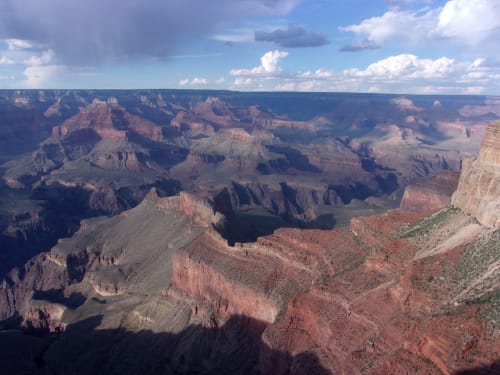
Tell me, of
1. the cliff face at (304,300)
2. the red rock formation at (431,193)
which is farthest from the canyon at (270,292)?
the red rock formation at (431,193)

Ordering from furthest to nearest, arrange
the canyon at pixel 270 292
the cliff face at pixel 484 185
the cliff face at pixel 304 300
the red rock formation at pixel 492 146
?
the red rock formation at pixel 492 146
the cliff face at pixel 484 185
the canyon at pixel 270 292
the cliff face at pixel 304 300

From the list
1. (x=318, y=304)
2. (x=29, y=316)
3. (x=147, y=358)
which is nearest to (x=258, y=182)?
(x=29, y=316)

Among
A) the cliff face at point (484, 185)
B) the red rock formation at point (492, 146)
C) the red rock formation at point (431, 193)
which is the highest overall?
the red rock formation at point (492, 146)

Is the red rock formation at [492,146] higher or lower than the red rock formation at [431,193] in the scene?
higher

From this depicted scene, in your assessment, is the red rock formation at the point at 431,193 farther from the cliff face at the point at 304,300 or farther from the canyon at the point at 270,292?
the cliff face at the point at 304,300

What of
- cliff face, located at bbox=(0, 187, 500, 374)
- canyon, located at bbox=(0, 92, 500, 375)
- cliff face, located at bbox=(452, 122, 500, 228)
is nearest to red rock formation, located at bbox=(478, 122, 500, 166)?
cliff face, located at bbox=(452, 122, 500, 228)

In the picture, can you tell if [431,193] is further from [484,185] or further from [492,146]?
[484,185]

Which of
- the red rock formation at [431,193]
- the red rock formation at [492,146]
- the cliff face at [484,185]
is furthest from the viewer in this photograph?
the red rock formation at [431,193]

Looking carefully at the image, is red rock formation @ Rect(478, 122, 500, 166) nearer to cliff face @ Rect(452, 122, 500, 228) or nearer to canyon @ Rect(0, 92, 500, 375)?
cliff face @ Rect(452, 122, 500, 228)

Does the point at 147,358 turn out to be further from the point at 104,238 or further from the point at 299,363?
the point at 104,238
